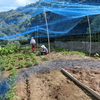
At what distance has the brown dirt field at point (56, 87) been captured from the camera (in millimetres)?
2953

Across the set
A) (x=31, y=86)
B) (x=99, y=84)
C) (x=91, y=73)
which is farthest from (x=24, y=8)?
(x=99, y=84)

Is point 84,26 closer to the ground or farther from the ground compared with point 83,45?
farther from the ground

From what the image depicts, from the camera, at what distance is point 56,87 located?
3.43 metres

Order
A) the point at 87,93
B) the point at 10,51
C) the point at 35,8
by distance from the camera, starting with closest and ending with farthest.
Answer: the point at 87,93 → the point at 35,8 → the point at 10,51

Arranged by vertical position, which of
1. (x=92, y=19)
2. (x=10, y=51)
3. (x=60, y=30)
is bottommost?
(x=10, y=51)

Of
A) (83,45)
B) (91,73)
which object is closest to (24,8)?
(91,73)

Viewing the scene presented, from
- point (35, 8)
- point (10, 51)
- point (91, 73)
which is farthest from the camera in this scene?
point (10, 51)

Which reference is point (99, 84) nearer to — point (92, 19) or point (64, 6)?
point (64, 6)

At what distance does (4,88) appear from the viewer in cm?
321

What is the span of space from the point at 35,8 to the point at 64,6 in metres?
1.51

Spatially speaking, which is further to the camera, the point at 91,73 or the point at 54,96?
the point at 91,73

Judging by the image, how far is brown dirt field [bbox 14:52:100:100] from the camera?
2953 millimetres

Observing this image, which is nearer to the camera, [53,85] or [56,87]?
[56,87]

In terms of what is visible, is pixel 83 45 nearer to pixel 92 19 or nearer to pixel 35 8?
pixel 92 19
